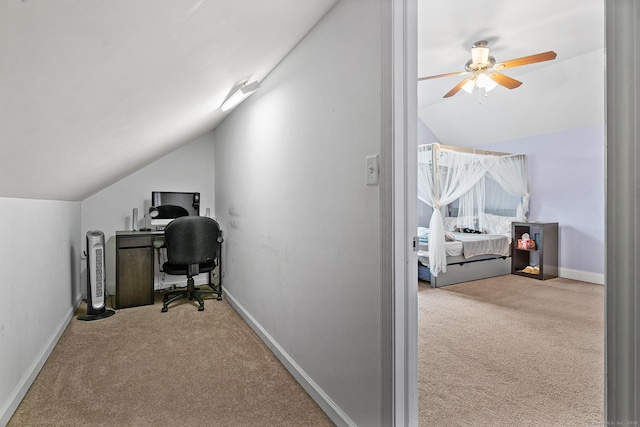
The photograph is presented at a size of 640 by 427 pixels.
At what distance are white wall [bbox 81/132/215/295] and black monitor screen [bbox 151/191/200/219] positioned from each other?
0.12 metres

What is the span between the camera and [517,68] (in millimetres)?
4414

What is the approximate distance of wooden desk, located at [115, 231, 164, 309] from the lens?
11.4ft

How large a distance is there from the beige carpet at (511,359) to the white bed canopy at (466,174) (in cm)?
165

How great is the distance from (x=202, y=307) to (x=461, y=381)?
2518 mm

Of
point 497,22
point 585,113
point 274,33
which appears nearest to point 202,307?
point 274,33

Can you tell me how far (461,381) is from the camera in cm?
205

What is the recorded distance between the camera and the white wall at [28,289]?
1.65m

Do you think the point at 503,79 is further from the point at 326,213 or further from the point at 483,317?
the point at 326,213

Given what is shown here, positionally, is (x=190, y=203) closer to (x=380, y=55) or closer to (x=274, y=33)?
(x=274, y=33)

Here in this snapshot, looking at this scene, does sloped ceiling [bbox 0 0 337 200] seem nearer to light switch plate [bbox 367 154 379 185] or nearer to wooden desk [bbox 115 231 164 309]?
light switch plate [bbox 367 154 379 185]

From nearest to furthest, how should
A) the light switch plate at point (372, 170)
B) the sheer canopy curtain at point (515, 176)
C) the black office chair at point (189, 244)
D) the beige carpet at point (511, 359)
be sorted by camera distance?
the light switch plate at point (372, 170) < the beige carpet at point (511, 359) < the black office chair at point (189, 244) < the sheer canopy curtain at point (515, 176)

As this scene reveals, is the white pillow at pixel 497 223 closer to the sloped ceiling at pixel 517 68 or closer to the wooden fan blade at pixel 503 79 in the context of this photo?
the sloped ceiling at pixel 517 68

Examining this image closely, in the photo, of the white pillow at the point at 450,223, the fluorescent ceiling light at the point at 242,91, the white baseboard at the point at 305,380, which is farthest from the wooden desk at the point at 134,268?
the white pillow at the point at 450,223

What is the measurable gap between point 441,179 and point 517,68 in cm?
180
